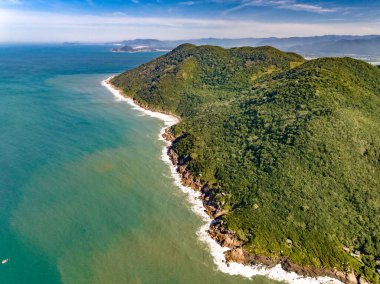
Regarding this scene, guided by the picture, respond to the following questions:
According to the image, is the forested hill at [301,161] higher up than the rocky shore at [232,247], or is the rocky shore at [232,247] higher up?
the forested hill at [301,161]

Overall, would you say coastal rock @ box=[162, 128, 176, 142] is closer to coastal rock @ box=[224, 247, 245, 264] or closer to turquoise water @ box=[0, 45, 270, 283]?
turquoise water @ box=[0, 45, 270, 283]

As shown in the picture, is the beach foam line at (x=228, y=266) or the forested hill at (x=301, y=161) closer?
the beach foam line at (x=228, y=266)

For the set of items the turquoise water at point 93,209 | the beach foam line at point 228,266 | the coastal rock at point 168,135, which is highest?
the coastal rock at point 168,135

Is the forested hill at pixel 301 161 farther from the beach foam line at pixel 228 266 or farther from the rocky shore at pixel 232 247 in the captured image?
the beach foam line at pixel 228 266

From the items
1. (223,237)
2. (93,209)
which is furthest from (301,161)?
(93,209)

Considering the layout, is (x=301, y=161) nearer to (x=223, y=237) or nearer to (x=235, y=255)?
(x=223, y=237)

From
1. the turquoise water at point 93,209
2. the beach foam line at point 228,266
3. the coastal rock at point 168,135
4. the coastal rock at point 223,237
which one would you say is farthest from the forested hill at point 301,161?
the turquoise water at point 93,209

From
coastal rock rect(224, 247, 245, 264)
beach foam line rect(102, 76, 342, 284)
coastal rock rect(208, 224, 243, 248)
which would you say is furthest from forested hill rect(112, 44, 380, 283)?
beach foam line rect(102, 76, 342, 284)
